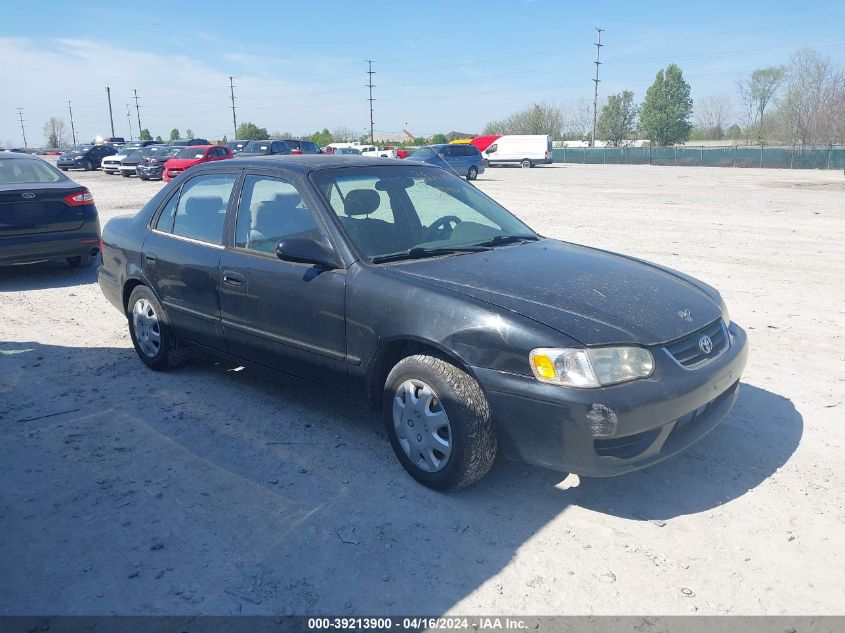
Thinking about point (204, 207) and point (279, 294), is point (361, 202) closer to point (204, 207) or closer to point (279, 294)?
point (279, 294)

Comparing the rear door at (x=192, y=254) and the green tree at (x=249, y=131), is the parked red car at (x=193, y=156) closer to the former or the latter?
the rear door at (x=192, y=254)

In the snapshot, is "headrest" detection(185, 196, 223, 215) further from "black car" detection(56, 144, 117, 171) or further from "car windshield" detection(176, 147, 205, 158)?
"black car" detection(56, 144, 117, 171)

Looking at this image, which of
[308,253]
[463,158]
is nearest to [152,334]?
[308,253]

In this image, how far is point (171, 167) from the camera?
85.9 feet

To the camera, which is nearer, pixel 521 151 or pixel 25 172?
pixel 25 172

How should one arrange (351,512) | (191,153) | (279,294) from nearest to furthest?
1. (351,512)
2. (279,294)
3. (191,153)

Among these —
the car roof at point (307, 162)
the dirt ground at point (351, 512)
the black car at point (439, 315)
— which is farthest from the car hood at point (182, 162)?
the car roof at point (307, 162)

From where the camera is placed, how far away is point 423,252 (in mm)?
4039

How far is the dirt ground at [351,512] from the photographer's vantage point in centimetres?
279

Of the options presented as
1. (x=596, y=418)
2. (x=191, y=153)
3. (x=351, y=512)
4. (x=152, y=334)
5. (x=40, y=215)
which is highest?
(x=191, y=153)

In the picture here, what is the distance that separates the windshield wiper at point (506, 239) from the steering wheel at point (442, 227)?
23cm

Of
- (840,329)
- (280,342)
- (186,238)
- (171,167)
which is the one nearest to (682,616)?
(280,342)

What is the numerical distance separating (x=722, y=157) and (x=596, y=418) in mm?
53134

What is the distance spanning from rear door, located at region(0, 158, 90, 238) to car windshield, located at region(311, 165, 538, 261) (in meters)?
5.63
